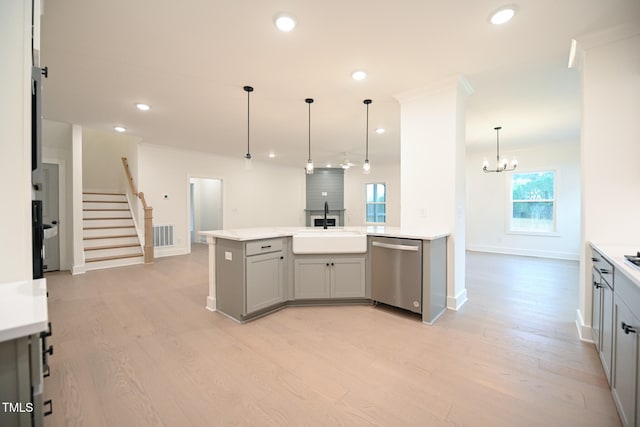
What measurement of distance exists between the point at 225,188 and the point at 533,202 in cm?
811

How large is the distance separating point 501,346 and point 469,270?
9.88 feet

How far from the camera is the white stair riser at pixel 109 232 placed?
18.1 ft

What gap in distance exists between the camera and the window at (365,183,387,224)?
9.21m

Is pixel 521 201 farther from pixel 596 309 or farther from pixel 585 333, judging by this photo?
pixel 596 309

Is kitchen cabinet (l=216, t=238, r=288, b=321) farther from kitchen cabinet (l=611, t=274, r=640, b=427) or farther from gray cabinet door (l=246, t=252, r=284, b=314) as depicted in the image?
kitchen cabinet (l=611, t=274, r=640, b=427)

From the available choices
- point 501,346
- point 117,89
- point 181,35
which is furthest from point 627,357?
point 117,89

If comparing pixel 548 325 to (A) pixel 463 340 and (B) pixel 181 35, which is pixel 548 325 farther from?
(B) pixel 181 35

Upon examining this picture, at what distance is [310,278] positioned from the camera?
10.2 ft

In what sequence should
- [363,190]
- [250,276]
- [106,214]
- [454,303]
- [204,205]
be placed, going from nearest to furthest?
[250,276]
[454,303]
[106,214]
[204,205]
[363,190]

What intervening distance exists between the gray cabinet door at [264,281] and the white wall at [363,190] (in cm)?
646

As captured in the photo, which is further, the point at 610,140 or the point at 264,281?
the point at 264,281

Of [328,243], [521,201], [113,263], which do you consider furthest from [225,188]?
[521,201]

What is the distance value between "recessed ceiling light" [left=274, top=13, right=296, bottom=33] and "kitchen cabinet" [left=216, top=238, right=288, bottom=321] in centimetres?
195

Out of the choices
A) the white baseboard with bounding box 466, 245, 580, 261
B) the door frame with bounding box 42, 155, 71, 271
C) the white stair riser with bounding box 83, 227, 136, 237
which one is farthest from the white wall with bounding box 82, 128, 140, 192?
the white baseboard with bounding box 466, 245, 580, 261
